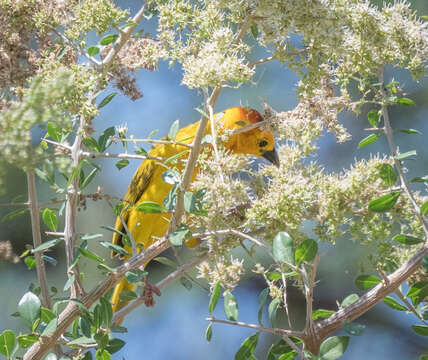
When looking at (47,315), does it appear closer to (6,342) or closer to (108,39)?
(6,342)

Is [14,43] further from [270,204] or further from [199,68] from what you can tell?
[270,204]

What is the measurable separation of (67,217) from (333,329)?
1.57 feet

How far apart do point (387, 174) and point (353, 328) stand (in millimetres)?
236

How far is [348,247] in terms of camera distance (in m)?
2.06

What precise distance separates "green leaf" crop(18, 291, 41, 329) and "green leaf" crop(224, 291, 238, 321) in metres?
0.32

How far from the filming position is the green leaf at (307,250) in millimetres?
762

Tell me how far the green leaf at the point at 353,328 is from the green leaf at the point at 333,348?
1cm

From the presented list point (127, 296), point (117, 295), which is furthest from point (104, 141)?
point (117, 295)

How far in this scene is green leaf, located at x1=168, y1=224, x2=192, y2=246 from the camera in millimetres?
771

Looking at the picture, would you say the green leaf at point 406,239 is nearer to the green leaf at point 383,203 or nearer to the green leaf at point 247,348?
the green leaf at point 383,203

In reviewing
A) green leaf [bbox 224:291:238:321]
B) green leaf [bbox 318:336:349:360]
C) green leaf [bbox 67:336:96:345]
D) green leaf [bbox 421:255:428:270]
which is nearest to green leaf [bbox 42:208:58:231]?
green leaf [bbox 67:336:96:345]

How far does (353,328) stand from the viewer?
30.2 inches

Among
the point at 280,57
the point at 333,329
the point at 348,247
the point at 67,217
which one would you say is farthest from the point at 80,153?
the point at 348,247

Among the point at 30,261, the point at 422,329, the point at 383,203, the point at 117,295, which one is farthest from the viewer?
the point at 117,295
